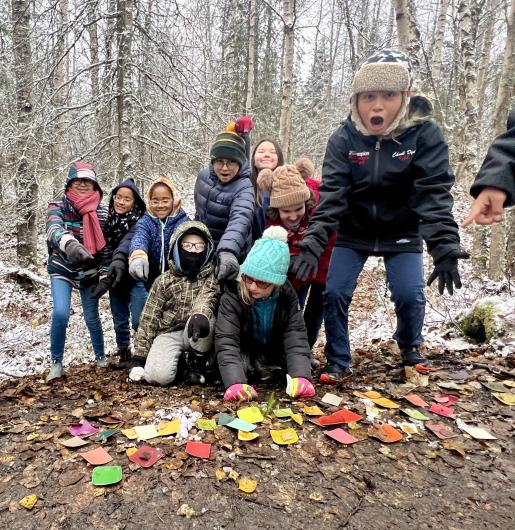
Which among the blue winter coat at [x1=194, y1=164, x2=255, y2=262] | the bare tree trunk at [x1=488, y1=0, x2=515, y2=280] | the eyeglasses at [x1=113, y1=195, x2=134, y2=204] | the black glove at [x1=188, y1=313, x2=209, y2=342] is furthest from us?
the bare tree trunk at [x1=488, y1=0, x2=515, y2=280]

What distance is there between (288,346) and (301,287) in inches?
32.1

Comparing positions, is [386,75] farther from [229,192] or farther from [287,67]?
[287,67]

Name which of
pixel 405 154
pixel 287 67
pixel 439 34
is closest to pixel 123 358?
pixel 405 154

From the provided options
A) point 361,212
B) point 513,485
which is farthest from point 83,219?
point 513,485

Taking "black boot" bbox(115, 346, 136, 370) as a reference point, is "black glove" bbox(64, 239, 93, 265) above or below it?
above

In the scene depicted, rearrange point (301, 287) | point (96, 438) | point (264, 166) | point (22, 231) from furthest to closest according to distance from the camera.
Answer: point (22, 231) → point (264, 166) → point (301, 287) → point (96, 438)

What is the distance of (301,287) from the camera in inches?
152

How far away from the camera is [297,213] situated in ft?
11.7

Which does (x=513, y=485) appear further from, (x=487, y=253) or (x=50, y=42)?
(x=50, y=42)

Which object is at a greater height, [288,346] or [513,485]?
[288,346]

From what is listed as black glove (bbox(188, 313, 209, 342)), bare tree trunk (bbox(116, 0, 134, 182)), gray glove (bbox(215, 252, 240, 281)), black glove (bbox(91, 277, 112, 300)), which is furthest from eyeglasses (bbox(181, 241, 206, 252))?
bare tree trunk (bbox(116, 0, 134, 182))

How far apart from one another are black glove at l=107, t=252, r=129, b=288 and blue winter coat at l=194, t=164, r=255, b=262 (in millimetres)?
872

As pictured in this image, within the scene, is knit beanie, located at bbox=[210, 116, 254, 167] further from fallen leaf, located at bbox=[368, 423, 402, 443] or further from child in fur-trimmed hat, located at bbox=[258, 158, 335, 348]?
fallen leaf, located at bbox=[368, 423, 402, 443]

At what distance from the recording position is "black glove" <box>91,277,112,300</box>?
390cm
